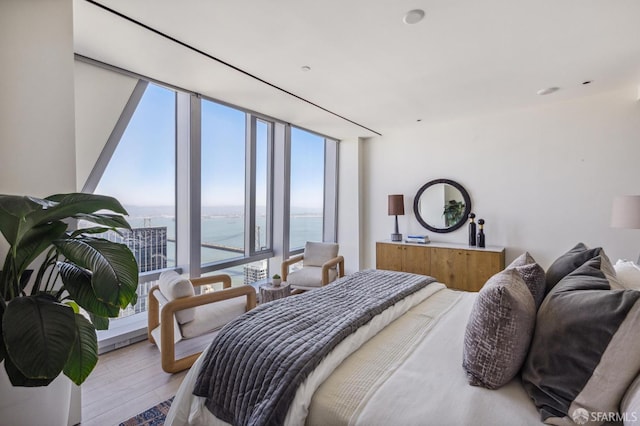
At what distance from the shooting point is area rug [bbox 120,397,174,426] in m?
1.81

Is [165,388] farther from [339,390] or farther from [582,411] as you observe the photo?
[582,411]

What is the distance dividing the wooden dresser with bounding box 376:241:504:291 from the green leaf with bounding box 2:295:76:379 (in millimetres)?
3925

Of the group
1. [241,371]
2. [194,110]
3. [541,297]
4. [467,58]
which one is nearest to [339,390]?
[241,371]

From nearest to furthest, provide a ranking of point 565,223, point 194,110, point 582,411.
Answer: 1. point 582,411
2. point 194,110
3. point 565,223

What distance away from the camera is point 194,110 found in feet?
10.6

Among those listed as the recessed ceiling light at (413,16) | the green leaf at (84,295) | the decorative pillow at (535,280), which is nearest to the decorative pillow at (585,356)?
the decorative pillow at (535,280)

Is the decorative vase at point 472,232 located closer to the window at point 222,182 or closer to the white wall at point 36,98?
the window at point 222,182

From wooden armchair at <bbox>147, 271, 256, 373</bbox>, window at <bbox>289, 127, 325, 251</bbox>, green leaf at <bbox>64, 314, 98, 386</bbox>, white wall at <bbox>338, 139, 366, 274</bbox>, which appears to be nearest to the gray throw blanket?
green leaf at <bbox>64, 314, 98, 386</bbox>

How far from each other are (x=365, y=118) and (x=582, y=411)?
12.4ft

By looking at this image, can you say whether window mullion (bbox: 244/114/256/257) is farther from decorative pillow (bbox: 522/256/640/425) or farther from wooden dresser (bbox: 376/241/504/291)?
decorative pillow (bbox: 522/256/640/425)

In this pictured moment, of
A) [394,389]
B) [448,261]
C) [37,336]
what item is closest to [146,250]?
[37,336]

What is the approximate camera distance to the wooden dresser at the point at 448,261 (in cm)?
374

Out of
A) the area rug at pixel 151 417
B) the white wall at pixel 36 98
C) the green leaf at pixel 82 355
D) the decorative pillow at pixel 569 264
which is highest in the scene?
the white wall at pixel 36 98

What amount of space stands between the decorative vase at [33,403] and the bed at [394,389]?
1.72ft
